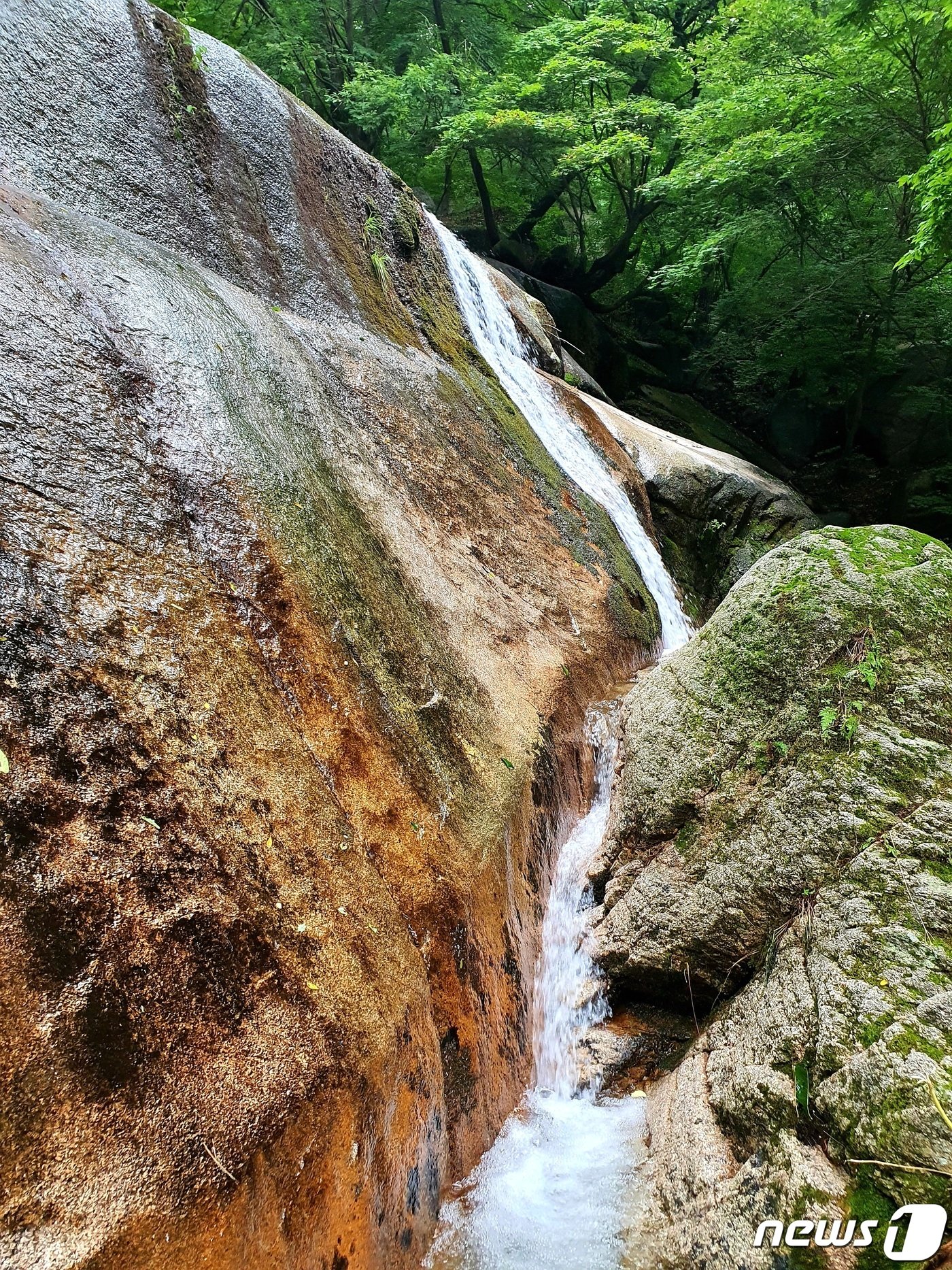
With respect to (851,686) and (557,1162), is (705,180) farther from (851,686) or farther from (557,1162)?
(557,1162)

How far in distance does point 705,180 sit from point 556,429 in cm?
791

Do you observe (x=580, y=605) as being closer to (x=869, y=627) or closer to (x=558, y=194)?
(x=869, y=627)

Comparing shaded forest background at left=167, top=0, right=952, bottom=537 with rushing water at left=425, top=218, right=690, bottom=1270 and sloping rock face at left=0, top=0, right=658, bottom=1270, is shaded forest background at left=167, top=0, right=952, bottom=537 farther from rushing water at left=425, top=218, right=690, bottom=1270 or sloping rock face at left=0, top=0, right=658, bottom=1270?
rushing water at left=425, top=218, right=690, bottom=1270

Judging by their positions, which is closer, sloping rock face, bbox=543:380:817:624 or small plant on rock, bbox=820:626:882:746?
small plant on rock, bbox=820:626:882:746

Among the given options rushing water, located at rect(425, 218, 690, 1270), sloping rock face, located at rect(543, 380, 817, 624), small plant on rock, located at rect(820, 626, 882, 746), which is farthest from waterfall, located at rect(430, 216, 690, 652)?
small plant on rock, located at rect(820, 626, 882, 746)

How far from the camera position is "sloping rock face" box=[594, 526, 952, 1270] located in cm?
230

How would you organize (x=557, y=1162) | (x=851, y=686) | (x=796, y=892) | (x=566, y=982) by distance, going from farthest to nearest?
(x=566, y=982)
(x=851, y=686)
(x=796, y=892)
(x=557, y=1162)

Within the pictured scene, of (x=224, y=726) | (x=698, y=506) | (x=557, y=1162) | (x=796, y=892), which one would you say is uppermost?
(x=698, y=506)

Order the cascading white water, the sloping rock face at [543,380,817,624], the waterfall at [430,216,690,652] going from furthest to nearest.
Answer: the sloping rock face at [543,380,817,624]
the waterfall at [430,216,690,652]
the cascading white water

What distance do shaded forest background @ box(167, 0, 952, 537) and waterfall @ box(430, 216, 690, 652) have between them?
5701 mm

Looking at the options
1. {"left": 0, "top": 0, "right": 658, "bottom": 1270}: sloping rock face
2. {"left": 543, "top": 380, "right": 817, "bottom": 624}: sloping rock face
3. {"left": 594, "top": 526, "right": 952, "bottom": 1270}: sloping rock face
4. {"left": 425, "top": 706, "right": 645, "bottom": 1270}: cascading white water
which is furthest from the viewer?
{"left": 543, "top": 380, "right": 817, "bottom": 624}: sloping rock face

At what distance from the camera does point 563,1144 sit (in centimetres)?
313

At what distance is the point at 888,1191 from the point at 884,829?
140 cm

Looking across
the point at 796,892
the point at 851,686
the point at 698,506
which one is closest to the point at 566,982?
the point at 796,892
